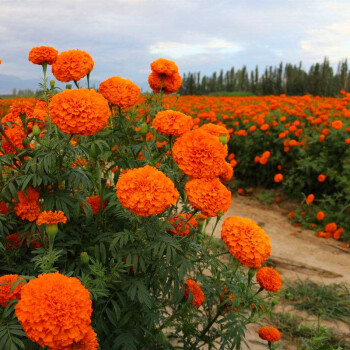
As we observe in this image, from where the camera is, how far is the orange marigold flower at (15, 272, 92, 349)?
1105 mm

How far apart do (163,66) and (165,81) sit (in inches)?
4.6

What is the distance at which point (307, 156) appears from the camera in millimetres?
5898

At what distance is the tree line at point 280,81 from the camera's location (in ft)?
75.2

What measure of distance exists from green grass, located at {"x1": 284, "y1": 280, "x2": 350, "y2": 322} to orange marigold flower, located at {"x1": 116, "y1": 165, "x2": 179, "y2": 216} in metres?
2.29

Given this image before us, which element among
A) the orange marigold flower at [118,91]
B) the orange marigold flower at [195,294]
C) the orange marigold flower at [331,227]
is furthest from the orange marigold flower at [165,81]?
the orange marigold flower at [331,227]

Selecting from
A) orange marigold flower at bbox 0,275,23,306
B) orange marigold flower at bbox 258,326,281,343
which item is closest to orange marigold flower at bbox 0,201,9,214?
orange marigold flower at bbox 0,275,23,306

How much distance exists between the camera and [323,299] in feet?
11.3

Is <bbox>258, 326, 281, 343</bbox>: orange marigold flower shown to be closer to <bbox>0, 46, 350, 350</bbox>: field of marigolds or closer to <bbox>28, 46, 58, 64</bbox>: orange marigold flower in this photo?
<bbox>0, 46, 350, 350</bbox>: field of marigolds

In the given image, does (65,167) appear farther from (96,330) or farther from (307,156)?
(307,156)

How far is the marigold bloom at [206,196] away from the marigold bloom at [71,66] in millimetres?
778

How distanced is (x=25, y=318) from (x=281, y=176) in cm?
526

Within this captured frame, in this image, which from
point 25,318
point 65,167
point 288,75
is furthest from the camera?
point 288,75

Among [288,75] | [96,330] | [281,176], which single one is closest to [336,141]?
[281,176]

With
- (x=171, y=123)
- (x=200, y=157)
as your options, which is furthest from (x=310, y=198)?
(x=200, y=157)
